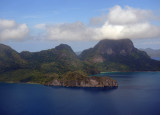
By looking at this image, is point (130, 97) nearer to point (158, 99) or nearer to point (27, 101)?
point (158, 99)

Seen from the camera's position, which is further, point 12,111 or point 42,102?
point 42,102

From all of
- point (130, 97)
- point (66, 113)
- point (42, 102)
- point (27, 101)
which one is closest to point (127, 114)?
point (66, 113)

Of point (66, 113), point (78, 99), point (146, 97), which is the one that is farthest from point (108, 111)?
point (146, 97)

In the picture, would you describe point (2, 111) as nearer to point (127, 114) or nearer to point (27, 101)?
point (27, 101)

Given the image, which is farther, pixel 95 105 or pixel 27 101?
pixel 27 101

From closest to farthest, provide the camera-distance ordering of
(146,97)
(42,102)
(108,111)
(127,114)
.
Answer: (127,114), (108,111), (42,102), (146,97)

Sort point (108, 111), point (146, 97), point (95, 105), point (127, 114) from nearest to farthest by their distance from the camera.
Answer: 1. point (127, 114)
2. point (108, 111)
3. point (95, 105)
4. point (146, 97)

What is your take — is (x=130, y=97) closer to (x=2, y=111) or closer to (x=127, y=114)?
(x=127, y=114)

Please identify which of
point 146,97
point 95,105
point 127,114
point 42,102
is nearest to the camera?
point 127,114

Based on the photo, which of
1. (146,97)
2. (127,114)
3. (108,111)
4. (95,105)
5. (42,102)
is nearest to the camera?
(127,114)
